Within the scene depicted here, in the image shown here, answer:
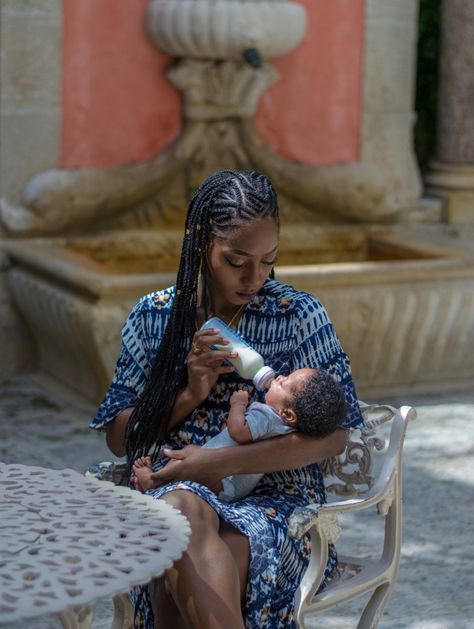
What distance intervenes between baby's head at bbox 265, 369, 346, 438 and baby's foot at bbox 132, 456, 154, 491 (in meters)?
0.29

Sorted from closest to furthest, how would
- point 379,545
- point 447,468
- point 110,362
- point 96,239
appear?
point 379,545
point 447,468
point 110,362
point 96,239

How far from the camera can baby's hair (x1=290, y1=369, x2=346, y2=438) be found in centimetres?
300

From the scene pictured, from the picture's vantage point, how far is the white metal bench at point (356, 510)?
299 centimetres

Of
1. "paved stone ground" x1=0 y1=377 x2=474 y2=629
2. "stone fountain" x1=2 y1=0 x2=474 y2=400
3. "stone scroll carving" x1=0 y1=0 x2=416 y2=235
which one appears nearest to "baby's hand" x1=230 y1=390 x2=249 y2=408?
"paved stone ground" x1=0 y1=377 x2=474 y2=629

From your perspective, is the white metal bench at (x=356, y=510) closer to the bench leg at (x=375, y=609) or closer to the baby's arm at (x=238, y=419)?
the bench leg at (x=375, y=609)

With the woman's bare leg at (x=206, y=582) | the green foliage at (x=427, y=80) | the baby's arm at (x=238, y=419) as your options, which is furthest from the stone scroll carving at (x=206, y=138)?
the woman's bare leg at (x=206, y=582)

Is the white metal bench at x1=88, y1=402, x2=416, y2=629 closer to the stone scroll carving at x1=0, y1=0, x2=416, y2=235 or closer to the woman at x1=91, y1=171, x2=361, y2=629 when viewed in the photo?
the woman at x1=91, y1=171, x2=361, y2=629

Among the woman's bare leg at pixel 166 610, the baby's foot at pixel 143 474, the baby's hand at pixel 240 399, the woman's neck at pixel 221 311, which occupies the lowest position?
the woman's bare leg at pixel 166 610

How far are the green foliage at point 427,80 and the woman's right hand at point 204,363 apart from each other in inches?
218

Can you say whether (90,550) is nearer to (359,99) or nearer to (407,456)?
(407,456)

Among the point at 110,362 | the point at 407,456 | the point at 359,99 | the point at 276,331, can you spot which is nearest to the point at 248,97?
the point at 359,99

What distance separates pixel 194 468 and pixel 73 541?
510 millimetres

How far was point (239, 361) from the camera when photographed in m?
3.07

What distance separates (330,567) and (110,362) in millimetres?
2759
